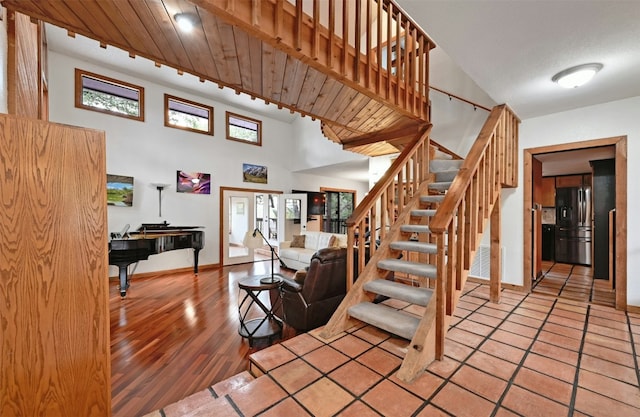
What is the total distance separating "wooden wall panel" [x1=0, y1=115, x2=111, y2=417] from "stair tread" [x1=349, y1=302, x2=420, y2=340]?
5.60 ft

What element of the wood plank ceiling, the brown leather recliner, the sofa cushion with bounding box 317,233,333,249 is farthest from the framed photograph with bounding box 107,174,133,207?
the brown leather recliner

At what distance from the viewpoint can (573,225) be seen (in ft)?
18.7

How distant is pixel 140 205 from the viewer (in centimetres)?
537

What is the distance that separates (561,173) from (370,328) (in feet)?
21.8

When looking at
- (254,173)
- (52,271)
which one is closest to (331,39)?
(52,271)

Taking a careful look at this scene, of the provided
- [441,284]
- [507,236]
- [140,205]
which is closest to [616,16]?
[441,284]

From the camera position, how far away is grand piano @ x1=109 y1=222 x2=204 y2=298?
395cm

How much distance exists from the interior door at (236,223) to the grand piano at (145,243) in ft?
3.15

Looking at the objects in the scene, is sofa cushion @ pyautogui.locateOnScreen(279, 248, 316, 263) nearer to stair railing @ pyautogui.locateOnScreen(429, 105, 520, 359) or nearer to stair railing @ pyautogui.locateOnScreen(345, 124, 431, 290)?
stair railing @ pyautogui.locateOnScreen(345, 124, 431, 290)

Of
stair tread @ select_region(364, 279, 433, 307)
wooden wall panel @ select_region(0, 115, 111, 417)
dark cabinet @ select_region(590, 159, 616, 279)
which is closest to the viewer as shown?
wooden wall panel @ select_region(0, 115, 111, 417)

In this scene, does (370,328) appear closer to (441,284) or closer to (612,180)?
(441,284)

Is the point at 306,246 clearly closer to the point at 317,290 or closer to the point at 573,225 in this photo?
the point at 317,290

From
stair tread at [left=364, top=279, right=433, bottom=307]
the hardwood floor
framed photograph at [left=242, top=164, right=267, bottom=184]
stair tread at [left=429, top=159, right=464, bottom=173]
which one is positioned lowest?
the hardwood floor

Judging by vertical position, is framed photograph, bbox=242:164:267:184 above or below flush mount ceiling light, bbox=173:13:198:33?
below
